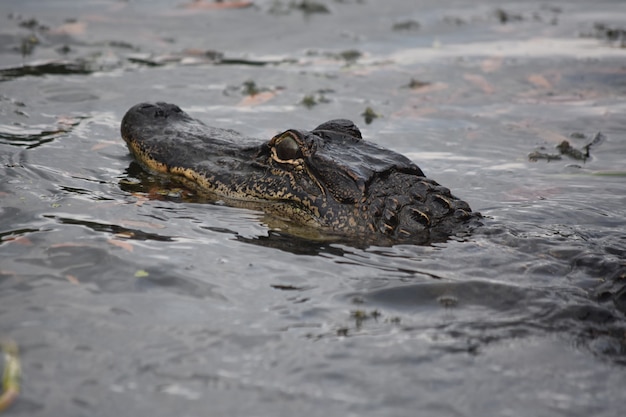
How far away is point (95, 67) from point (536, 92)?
5445 millimetres

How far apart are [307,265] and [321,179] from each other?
84 centimetres

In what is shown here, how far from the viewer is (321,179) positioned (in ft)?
17.8

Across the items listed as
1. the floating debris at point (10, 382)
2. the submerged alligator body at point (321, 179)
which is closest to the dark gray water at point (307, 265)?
the floating debris at point (10, 382)

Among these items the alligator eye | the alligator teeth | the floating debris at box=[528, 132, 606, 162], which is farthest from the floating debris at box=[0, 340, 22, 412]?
the floating debris at box=[528, 132, 606, 162]

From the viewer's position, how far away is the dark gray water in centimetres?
354

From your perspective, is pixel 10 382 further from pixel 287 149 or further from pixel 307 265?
pixel 287 149

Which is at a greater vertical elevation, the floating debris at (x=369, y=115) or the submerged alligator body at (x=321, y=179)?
the floating debris at (x=369, y=115)

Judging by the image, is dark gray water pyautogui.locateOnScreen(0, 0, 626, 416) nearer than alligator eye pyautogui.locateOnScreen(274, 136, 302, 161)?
Yes

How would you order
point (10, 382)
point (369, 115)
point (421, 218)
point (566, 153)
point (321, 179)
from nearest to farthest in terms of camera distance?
point (10, 382) < point (421, 218) < point (321, 179) < point (566, 153) < point (369, 115)

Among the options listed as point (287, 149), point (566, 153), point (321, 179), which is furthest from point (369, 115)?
point (321, 179)

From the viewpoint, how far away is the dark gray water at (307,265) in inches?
139

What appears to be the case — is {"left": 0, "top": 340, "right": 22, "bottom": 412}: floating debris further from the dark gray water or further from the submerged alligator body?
the submerged alligator body

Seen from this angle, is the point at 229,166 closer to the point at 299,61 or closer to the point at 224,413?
the point at 224,413

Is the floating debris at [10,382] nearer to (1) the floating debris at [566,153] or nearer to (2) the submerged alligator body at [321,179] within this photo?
(2) the submerged alligator body at [321,179]
